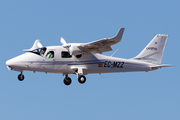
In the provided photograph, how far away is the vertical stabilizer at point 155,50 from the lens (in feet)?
115

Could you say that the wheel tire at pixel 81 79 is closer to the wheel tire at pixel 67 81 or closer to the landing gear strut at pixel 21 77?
the wheel tire at pixel 67 81

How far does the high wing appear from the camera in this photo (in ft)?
94.4

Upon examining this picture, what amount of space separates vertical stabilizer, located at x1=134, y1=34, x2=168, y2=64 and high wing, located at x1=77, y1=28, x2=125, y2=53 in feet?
18.0

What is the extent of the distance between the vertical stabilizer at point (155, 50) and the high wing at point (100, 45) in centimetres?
548

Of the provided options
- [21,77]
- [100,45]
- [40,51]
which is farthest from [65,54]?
[21,77]

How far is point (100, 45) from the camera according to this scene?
30500 mm

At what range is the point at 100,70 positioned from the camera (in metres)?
32.5

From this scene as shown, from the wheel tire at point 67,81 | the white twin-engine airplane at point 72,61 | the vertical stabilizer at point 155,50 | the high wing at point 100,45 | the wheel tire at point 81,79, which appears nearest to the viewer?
the high wing at point 100,45

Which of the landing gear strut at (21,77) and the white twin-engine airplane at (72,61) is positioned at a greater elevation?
the white twin-engine airplane at (72,61)

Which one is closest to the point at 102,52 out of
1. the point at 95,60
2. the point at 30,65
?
the point at 95,60

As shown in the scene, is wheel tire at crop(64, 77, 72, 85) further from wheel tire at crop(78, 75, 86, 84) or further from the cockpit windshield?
the cockpit windshield

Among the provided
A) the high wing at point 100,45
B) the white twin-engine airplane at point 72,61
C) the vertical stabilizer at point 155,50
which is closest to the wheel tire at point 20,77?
the white twin-engine airplane at point 72,61

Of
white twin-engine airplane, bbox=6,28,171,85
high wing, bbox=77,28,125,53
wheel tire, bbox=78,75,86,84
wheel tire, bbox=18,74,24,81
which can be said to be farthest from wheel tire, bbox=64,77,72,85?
wheel tire, bbox=18,74,24,81

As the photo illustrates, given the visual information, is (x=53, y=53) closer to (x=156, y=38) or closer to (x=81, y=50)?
(x=81, y=50)
